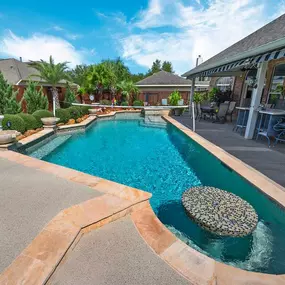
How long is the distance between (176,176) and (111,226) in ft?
10.4

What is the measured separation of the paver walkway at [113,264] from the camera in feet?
5.78

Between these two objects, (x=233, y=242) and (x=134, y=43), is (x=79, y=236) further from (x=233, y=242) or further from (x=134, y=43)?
(x=134, y=43)

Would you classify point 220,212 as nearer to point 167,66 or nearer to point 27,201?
point 27,201

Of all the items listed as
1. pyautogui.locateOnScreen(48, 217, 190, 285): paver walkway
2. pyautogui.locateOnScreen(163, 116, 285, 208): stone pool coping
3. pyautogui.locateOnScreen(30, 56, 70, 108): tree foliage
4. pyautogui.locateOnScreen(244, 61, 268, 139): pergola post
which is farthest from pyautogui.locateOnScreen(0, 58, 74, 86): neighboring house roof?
pyautogui.locateOnScreen(48, 217, 190, 285): paver walkway

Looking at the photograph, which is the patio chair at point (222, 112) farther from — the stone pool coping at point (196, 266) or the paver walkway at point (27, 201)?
the stone pool coping at point (196, 266)

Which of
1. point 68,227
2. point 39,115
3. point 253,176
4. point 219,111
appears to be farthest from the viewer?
point 219,111

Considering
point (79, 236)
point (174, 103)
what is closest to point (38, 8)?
point (174, 103)

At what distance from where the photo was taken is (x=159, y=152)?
7.46m

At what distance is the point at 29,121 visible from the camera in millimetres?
8781

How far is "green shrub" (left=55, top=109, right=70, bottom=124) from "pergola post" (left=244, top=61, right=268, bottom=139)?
1044cm

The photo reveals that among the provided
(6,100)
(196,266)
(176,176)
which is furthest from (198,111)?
(6,100)

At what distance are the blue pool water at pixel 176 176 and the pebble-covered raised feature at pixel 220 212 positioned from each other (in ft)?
0.80

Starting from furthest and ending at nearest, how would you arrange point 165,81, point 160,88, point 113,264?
point 165,81 < point 160,88 < point 113,264

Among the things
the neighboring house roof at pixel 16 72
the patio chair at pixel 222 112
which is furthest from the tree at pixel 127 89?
the patio chair at pixel 222 112
